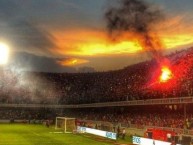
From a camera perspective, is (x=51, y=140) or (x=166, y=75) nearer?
(x=51, y=140)

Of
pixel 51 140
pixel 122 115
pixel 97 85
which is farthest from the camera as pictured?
pixel 97 85

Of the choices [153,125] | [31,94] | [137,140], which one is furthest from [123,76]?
[137,140]

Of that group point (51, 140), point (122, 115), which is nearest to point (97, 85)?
point (122, 115)

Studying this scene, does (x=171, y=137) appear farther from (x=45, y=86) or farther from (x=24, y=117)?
(x=45, y=86)

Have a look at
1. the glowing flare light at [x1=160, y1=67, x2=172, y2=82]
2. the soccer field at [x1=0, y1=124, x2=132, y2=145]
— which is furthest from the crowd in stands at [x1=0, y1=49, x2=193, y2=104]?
the soccer field at [x1=0, y1=124, x2=132, y2=145]

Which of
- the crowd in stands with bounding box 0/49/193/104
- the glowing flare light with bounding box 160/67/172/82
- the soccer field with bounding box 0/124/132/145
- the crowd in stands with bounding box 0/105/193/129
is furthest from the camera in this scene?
the crowd in stands with bounding box 0/49/193/104

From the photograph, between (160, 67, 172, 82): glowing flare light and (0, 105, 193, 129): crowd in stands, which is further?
(160, 67, 172, 82): glowing flare light

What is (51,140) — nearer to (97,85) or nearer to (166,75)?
(166,75)

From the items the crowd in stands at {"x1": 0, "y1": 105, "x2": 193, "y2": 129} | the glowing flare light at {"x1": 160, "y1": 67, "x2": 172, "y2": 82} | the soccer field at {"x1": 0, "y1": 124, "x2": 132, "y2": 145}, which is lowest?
A: the soccer field at {"x1": 0, "y1": 124, "x2": 132, "y2": 145}

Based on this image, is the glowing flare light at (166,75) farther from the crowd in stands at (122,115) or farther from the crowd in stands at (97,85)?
the crowd in stands at (122,115)

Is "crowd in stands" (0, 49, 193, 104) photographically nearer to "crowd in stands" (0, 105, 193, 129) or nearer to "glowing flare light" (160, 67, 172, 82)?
"glowing flare light" (160, 67, 172, 82)

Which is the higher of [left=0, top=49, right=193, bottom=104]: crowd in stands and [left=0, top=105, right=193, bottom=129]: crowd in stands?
[left=0, top=49, right=193, bottom=104]: crowd in stands

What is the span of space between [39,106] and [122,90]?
30668mm

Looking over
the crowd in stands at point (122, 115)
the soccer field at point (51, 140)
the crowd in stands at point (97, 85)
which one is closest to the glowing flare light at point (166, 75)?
the crowd in stands at point (97, 85)
